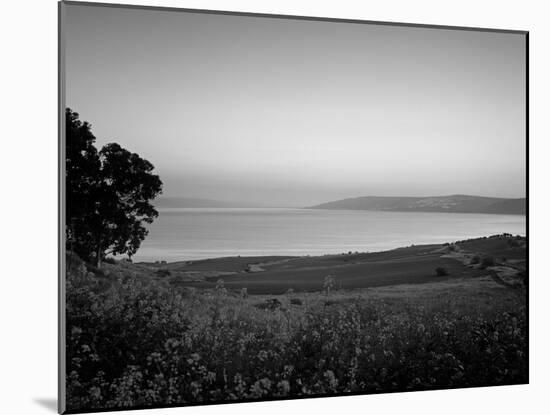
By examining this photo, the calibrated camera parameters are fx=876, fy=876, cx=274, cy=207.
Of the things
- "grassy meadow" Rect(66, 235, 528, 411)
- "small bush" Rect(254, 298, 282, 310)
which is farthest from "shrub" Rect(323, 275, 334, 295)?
"small bush" Rect(254, 298, 282, 310)

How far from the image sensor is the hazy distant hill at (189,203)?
21.0 feet

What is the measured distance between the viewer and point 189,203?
6.47 meters

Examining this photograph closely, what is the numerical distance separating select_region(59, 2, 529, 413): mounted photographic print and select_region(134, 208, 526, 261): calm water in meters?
0.02

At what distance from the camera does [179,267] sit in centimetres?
637

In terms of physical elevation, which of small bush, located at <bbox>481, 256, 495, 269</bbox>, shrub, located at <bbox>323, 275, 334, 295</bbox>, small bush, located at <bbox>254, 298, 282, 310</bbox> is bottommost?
small bush, located at <bbox>254, 298, 282, 310</bbox>

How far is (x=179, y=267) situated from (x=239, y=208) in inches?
26.6

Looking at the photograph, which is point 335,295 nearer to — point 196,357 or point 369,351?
point 369,351

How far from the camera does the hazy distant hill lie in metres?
6.40

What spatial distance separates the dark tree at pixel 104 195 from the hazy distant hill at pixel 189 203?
0.24ft

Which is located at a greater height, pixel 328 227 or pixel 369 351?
pixel 328 227

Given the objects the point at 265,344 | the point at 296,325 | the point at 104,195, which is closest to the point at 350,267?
the point at 296,325

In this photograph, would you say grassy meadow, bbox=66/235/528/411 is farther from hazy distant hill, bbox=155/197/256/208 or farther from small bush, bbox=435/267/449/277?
hazy distant hill, bbox=155/197/256/208

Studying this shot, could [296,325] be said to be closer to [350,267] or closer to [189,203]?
[350,267]

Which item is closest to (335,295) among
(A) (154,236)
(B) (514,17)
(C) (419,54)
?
(A) (154,236)
